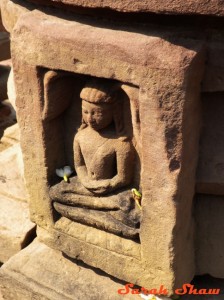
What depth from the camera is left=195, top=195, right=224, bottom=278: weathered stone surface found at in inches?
83.9

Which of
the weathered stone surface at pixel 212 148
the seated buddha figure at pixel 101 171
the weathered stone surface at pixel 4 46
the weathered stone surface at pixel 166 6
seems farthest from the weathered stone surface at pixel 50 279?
the weathered stone surface at pixel 4 46

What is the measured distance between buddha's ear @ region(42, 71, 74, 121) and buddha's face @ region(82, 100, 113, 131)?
10 centimetres

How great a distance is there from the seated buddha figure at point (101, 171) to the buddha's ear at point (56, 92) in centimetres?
9

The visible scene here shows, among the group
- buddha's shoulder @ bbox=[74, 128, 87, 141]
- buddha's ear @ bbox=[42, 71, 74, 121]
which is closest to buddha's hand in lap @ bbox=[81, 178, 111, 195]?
buddha's shoulder @ bbox=[74, 128, 87, 141]

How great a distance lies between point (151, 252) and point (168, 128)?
1.75ft

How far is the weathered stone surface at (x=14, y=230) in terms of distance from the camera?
2643 millimetres

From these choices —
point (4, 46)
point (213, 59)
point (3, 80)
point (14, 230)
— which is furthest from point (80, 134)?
point (4, 46)

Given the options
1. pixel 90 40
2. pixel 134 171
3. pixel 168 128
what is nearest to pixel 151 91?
pixel 168 128

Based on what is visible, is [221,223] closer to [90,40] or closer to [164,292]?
[164,292]

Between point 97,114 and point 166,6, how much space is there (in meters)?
0.51

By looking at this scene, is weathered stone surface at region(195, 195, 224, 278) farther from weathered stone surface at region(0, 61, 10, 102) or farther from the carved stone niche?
weathered stone surface at region(0, 61, 10, 102)

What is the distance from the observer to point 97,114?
2.01 m

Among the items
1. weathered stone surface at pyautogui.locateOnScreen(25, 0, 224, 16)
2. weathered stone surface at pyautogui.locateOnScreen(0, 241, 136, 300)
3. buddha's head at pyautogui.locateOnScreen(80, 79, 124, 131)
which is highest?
weathered stone surface at pyautogui.locateOnScreen(25, 0, 224, 16)

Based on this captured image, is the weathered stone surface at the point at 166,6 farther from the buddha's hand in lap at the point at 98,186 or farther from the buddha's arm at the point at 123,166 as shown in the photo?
the buddha's hand in lap at the point at 98,186
